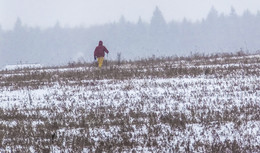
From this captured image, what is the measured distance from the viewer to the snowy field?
26.1 feet

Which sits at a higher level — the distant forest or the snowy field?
the distant forest

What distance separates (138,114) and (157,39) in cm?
8117

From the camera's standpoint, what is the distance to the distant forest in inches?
3663

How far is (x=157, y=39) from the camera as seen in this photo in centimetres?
9106

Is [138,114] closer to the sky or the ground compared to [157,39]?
closer to the ground

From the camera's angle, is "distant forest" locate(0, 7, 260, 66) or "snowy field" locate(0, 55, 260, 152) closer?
→ "snowy field" locate(0, 55, 260, 152)

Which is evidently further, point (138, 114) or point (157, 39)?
point (157, 39)

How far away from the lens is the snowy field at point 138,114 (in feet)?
26.1

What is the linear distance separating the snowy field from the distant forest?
6734 cm

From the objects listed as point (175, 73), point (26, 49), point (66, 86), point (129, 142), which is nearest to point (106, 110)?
point (129, 142)

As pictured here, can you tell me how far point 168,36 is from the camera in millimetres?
94562

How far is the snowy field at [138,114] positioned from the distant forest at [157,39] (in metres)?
67.3

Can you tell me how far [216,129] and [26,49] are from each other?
4154 inches

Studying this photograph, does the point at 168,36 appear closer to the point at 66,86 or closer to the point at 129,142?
the point at 66,86
